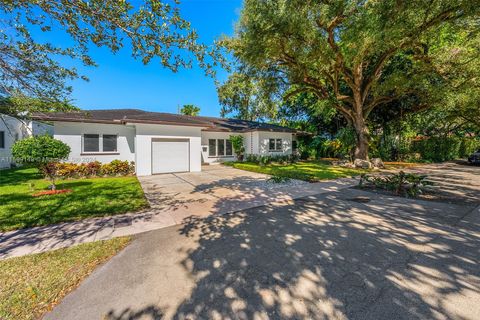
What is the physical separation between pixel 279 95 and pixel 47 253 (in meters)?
15.1

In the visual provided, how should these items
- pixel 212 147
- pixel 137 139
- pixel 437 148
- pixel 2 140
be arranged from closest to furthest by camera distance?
pixel 137 139
pixel 2 140
pixel 212 147
pixel 437 148

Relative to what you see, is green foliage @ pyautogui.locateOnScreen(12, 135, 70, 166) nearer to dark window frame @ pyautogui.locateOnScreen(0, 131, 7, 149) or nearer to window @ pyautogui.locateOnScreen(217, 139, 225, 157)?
dark window frame @ pyautogui.locateOnScreen(0, 131, 7, 149)

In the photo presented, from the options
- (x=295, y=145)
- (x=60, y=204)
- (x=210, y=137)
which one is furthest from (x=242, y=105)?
(x=60, y=204)

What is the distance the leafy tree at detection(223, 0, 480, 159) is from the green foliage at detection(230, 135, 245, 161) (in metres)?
4.43

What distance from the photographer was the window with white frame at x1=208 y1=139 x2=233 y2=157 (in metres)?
17.5

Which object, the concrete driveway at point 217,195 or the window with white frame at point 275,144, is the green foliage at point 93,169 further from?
the window with white frame at point 275,144

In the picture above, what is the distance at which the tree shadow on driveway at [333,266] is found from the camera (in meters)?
2.15

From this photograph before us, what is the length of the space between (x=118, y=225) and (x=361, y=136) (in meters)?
15.8

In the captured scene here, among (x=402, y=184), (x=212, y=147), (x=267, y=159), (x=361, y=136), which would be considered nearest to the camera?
(x=402, y=184)

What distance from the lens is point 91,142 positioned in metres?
12.2

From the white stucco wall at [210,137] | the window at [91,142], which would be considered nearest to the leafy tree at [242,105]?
the white stucco wall at [210,137]

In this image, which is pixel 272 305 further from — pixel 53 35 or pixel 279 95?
pixel 279 95

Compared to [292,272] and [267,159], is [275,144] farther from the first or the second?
[292,272]

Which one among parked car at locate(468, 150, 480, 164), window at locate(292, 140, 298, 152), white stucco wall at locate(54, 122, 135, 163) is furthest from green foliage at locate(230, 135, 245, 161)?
parked car at locate(468, 150, 480, 164)
